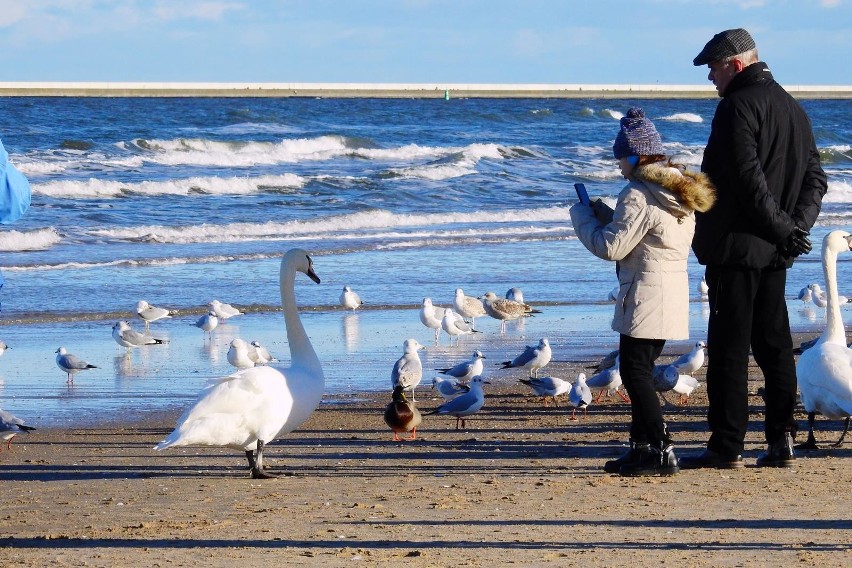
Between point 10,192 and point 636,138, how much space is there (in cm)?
295

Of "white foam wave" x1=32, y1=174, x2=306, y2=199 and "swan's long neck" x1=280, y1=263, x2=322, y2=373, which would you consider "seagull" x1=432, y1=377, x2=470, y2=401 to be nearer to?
"swan's long neck" x1=280, y1=263, x2=322, y2=373

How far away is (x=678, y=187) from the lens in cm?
616

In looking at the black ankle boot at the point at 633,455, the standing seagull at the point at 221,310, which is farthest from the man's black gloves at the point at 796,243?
the standing seagull at the point at 221,310

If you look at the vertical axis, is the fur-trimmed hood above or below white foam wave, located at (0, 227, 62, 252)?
above

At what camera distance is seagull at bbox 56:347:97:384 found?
10.6m

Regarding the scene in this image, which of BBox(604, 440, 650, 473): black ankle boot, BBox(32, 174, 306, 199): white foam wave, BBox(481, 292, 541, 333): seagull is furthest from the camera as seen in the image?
BBox(32, 174, 306, 199): white foam wave

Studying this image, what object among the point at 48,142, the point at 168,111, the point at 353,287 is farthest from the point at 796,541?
the point at 168,111

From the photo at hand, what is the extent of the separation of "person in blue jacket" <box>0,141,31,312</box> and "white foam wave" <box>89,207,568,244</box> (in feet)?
55.9

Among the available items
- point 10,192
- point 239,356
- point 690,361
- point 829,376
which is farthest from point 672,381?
point 10,192

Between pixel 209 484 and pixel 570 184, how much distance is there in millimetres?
28842

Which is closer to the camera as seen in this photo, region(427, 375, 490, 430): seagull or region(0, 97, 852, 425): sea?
region(427, 375, 490, 430): seagull

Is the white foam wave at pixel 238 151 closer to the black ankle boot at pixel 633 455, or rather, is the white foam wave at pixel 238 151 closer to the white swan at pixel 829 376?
the white swan at pixel 829 376

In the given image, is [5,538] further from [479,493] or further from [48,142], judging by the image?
[48,142]

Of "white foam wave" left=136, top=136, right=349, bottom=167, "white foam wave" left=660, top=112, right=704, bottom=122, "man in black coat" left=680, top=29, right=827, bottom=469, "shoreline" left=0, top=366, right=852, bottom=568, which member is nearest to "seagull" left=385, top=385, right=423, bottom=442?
"shoreline" left=0, top=366, right=852, bottom=568
